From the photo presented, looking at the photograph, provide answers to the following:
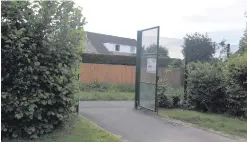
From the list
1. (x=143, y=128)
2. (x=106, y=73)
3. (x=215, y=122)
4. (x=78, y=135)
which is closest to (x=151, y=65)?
(x=215, y=122)

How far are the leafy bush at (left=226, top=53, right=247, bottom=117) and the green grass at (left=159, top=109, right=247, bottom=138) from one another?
0.53 metres

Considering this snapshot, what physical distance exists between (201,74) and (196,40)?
7.58 m

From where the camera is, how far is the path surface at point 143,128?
7077mm

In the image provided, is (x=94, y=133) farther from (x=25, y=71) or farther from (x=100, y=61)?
(x=100, y=61)

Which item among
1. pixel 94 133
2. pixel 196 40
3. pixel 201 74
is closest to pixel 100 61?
pixel 196 40

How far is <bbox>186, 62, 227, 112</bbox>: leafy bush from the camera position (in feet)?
36.9

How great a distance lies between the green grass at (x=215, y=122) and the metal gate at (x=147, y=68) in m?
0.65

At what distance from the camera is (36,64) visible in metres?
6.01

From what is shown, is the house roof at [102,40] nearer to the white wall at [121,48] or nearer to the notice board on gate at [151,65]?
the white wall at [121,48]

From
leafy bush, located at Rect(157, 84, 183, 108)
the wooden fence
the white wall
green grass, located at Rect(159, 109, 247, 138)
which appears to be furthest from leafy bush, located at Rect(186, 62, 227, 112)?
the white wall

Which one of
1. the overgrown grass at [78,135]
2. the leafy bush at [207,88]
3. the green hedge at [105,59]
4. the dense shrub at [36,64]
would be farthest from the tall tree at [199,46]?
the dense shrub at [36,64]

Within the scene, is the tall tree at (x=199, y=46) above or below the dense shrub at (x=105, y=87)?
above

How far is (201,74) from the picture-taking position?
37.6 feet

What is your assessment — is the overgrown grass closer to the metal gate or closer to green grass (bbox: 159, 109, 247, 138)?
green grass (bbox: 159, 109, 247, 138)
